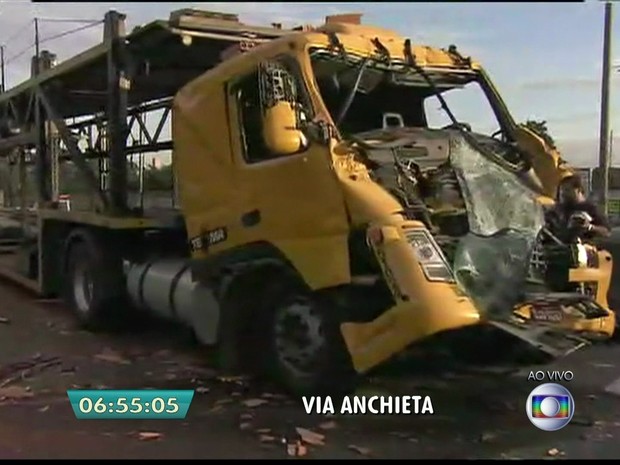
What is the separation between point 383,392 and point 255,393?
1.05 meters

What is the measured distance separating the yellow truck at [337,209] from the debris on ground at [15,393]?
1088mm

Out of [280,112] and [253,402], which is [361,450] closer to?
[253,402]

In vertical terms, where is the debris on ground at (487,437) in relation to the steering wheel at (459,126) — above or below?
below

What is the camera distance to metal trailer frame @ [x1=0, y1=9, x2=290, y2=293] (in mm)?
5484

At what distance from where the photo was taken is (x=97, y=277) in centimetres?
690

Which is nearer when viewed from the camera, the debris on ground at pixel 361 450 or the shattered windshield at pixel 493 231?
the debris on ground at pixel 361 450

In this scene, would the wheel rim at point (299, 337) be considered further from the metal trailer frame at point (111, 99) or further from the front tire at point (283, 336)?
the metal trailer frame at point (111, 99)

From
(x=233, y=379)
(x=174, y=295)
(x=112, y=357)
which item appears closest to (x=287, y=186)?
(x=233, y=379)

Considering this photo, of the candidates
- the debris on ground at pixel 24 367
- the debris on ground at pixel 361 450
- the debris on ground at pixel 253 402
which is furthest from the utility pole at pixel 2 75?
the debris on ground at pixel 361 450

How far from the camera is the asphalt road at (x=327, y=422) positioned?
3967mm

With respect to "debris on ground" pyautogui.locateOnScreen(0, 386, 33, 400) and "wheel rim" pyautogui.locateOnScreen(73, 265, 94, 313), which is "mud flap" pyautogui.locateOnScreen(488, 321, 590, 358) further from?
"wheel rim" pyautogui.locateOnScreen(73, 265, 94, 313)

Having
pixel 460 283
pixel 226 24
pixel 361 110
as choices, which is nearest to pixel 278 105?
pixel 361 110

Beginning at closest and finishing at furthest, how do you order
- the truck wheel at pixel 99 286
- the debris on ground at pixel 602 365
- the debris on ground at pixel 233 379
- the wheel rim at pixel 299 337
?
the wheel rim at pixel 299 337 → the debris on ground at pixel 233 379 → the debris on ground at pixel 602 365 → the truck wheel at pixel 99 286

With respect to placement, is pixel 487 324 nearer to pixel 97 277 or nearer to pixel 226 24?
pixel 226 24
